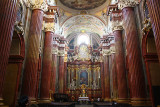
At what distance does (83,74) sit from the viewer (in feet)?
72.0

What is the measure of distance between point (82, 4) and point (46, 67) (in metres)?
10.1

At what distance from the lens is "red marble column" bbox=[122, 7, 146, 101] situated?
7188 millimetres

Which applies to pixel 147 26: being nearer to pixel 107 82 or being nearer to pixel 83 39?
pixel 107 82

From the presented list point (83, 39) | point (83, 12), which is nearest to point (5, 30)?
point (83, 12)

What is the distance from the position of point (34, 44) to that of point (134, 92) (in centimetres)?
596

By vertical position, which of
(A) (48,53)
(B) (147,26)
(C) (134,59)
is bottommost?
(C) (134,59)

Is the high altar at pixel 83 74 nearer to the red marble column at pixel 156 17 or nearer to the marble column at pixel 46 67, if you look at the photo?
the marble column at pixel 46 67

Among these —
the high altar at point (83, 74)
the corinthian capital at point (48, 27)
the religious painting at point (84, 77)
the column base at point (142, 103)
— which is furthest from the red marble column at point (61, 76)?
the column base at point (142, 103)

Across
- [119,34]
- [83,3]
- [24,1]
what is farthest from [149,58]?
[83,3]

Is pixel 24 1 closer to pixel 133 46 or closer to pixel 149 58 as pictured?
pixel 133 46

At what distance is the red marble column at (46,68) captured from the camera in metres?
10.3

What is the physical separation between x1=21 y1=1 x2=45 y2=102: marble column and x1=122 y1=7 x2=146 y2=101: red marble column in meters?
5.15

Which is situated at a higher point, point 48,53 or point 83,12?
point 83,12

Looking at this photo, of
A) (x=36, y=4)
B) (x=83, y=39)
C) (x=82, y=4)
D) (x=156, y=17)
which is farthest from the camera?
(x=83, y=39)
